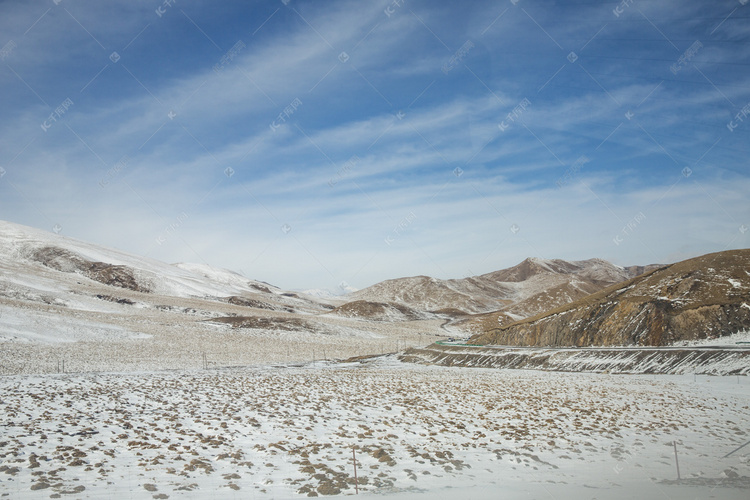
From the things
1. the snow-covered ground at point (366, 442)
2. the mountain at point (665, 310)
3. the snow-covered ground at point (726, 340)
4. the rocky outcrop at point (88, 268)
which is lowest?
the snow-covered ground at point (366, 442)

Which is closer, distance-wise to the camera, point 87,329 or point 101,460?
point 101,460

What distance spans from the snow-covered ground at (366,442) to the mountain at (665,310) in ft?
48.7

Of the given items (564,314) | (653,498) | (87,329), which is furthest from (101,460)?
(87,329)

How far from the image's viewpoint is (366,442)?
1184 cm

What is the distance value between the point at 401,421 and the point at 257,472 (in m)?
5.99

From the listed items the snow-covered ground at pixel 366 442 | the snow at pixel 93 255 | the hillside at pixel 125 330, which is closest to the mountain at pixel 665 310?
the snow-covered ground at pixel 366 442

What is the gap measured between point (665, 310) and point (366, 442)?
3321 cm

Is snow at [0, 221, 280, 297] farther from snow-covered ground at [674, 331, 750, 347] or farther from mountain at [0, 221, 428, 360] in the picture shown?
snow-covered ground at [674, 331, 750, 347]

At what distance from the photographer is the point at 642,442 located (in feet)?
39.0

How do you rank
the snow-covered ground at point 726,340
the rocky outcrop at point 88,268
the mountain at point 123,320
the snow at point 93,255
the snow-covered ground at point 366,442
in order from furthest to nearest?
the snow at point 93,255
the rocky outcrop at point 88,268
the mountain at point 123,320
the snow-covered ground at point 726,340
the snow-covered ground at point 366,442

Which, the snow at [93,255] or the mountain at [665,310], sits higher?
the snow at [93,255]

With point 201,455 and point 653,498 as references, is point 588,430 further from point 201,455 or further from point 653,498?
point 201,455

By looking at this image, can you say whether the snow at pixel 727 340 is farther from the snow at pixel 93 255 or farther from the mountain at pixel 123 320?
the snow at pixel 93 255

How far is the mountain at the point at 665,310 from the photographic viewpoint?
105 ft
